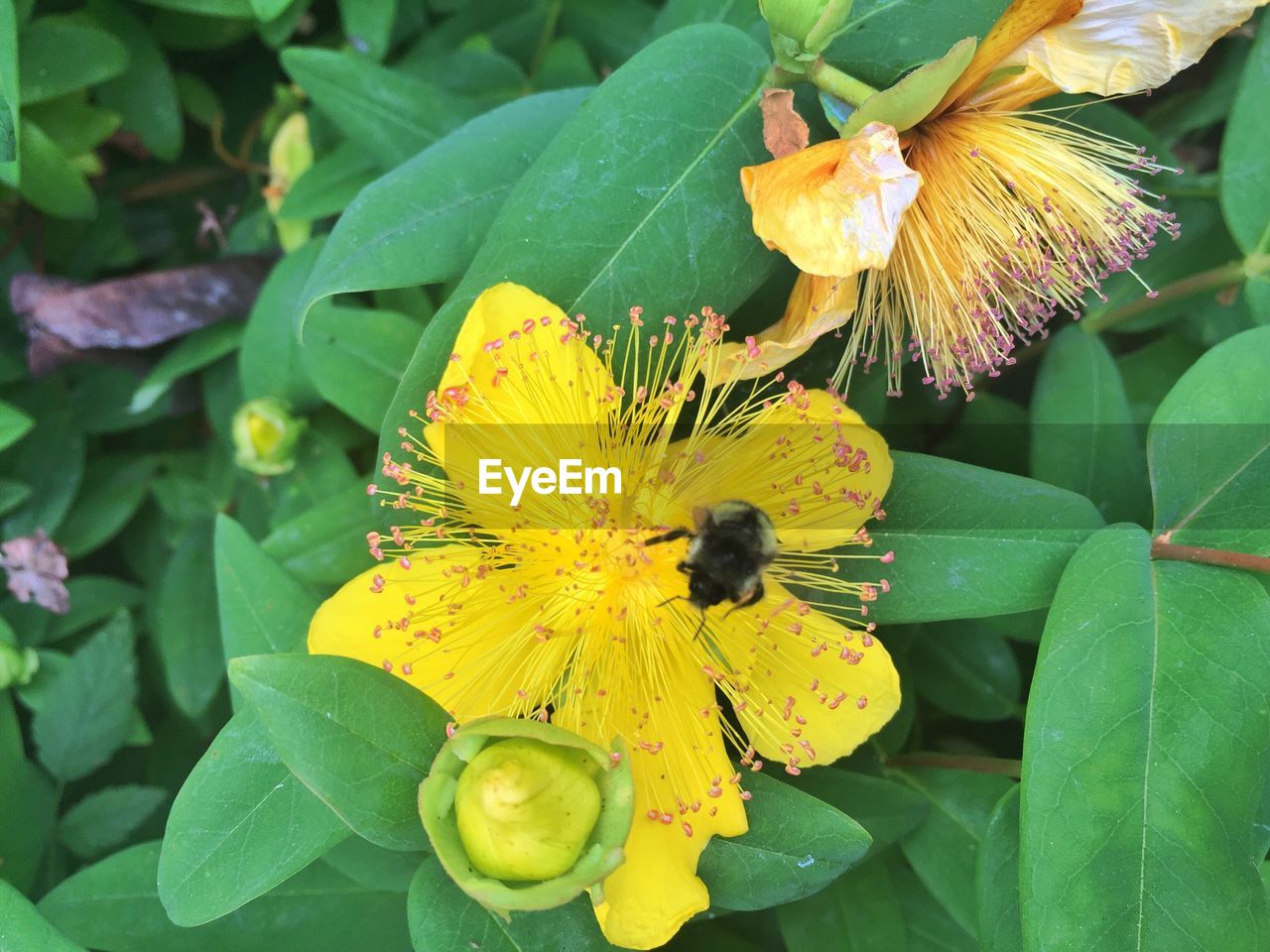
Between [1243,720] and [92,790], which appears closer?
[1243,720]

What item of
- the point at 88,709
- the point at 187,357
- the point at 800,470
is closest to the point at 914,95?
the point at 800,470

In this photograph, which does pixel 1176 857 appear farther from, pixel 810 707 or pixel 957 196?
pixel 957 196

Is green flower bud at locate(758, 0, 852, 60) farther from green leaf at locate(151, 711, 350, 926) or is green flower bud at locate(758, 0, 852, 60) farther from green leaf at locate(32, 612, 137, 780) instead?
green leaf at locate(32, 612, 137, 780)

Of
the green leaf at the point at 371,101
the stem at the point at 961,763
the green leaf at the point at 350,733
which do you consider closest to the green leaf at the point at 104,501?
the green leaf at the point at 371,101

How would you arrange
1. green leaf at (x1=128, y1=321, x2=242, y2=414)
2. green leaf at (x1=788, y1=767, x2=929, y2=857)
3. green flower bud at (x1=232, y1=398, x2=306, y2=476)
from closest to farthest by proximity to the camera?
1. green leaf at (x1=788, y1=767, x2=929, y2=857)
2. green flower bud at (x1=232, y1=398, x2=306, y2=476)
3. green leaf at (x1=128, y1=321, x2=242, y2=414)

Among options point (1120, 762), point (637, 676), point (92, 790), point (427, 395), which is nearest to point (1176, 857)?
point (1120, 762)

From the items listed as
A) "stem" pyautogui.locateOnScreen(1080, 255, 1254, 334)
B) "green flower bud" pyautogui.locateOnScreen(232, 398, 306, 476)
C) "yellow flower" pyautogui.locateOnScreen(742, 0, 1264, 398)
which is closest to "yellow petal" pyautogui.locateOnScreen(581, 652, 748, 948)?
"yellow flower" pyautogui.locateOnScreen(742, 0, 1264, 398)

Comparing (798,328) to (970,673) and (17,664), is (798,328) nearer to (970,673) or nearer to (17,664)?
(970,673)
